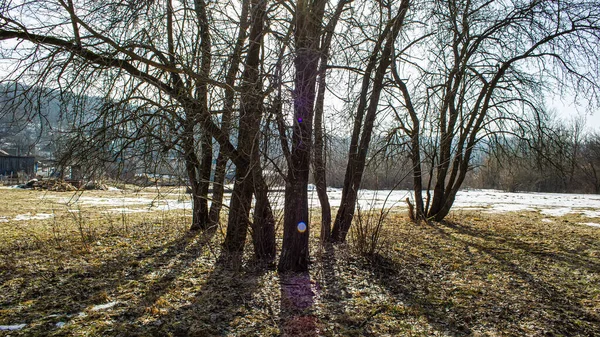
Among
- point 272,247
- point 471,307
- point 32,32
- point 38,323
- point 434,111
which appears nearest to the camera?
point 38,323

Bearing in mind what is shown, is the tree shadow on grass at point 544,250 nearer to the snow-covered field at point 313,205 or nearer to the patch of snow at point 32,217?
the snow-covered field at point 313,205

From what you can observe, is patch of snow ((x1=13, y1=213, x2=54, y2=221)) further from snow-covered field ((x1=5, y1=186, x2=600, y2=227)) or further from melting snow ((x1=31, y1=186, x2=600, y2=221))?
melting snow ((x1=31, y1=186, x2=600, y2=221))

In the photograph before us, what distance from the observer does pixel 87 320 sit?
3027 millimetres

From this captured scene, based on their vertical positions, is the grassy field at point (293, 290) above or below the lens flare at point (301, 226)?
below

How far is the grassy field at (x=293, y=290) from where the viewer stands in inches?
122

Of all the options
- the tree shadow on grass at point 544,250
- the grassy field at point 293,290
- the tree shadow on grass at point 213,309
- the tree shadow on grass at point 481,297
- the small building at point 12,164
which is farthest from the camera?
the small building at point 12,164

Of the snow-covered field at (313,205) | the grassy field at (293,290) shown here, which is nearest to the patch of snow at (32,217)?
the snow-covered field at (313,205)

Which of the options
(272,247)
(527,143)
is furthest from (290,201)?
(527,143)

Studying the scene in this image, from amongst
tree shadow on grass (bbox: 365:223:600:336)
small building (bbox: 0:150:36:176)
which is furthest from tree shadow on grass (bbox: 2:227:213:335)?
small building (bbox: 0:150:36:176)

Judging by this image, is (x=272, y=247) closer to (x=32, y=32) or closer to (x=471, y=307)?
(x=471, y=307)

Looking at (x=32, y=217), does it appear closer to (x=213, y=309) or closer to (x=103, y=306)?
(x=103, y=306)

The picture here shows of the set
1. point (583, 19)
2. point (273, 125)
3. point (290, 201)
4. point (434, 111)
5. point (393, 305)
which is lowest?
point (393, 305)

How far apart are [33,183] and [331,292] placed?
24.1 metres

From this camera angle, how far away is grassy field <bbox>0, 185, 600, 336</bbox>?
310 centimetres
